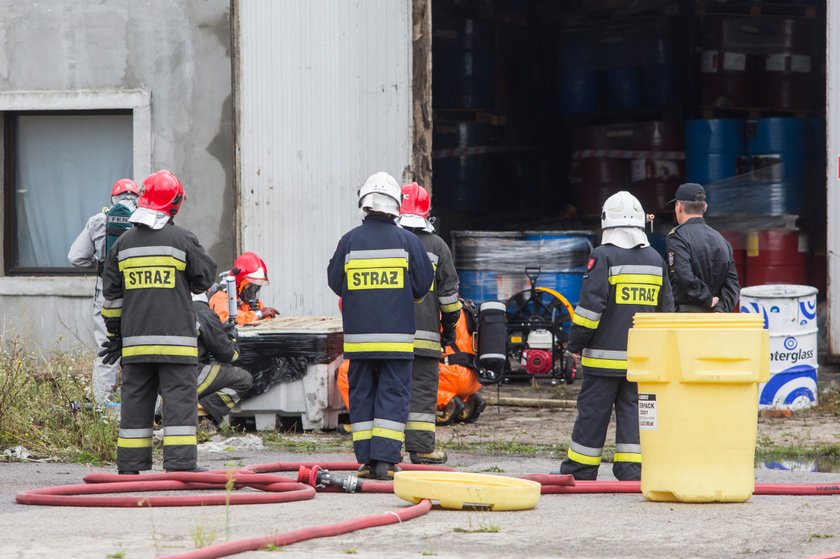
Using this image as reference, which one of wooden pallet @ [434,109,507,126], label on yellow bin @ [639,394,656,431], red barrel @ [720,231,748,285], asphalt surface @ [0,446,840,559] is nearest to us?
asphalt surface @ [0,446,840,559]

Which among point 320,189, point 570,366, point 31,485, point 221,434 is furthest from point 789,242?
point 31,485

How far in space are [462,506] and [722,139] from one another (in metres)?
9.41

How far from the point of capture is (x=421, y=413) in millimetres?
9008

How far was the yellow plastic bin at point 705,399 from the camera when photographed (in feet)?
23.0

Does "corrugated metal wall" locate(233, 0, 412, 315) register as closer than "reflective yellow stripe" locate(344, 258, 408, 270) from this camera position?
No

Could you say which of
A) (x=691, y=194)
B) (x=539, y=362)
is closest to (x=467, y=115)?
(x=539, y=362)

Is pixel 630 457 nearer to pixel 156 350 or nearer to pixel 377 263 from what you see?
pixel 377 263

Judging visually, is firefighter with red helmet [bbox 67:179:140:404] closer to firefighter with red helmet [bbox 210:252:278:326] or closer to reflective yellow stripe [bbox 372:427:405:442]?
firefighter with red helmet [bbox 210:252:278:326]

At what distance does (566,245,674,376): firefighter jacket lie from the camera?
796 cm

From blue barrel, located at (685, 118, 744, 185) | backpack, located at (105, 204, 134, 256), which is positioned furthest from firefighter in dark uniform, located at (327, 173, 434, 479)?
blue barrel, located at (685, 118, 744, 185)

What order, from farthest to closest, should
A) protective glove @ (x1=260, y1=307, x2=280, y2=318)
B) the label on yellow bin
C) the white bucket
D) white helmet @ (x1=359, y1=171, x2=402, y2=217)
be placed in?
1. protective glove @ (x1=260, y1=307, x2=280, y2=318)
2. the white bucket
3. white helmet @ (x1=359, y1=171, x2=402, y2=217)
4. the label on yellow bin

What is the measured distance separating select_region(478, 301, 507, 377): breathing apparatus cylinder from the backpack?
2.63 metres

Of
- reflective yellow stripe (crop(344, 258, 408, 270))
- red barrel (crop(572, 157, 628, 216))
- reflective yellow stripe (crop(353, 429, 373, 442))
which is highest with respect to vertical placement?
red barrel (crop(572, 157, 628, 216))

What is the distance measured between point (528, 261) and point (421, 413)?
487 cm
